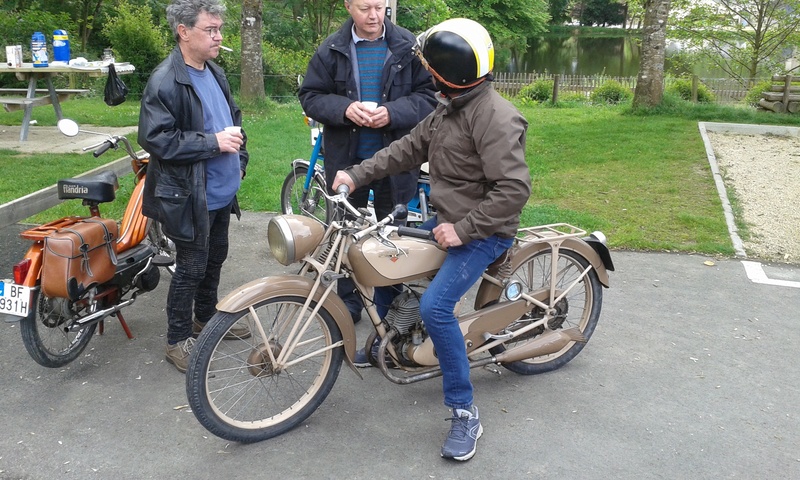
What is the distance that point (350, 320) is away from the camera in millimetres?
3428

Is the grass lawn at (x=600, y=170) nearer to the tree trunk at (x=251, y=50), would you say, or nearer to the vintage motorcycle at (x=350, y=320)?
the tree trunk at (x=251, y=50)

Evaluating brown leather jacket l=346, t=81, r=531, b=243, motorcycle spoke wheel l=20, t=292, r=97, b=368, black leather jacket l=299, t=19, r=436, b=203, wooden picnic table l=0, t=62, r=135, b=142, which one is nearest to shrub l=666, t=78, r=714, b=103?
wooden picnic table l=0, t=62, r=135, b=142

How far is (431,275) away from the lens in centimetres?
344

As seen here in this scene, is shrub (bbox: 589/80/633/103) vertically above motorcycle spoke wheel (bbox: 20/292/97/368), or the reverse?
shrub (bbox: 589/80/633/103)

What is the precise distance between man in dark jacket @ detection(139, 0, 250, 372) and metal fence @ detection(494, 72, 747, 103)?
14.6 m

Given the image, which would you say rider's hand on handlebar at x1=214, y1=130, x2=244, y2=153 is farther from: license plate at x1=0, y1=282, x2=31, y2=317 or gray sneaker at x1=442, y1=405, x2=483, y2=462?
gray sneaker at x1=442, y1=405, x2=483, y2=462

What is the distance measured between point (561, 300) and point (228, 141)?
2.01 m

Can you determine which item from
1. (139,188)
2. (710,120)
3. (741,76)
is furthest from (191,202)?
→ (741,76)

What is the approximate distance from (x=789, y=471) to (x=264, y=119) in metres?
10.1

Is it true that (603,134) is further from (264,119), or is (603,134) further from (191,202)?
(191,202)

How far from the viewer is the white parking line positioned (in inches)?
214

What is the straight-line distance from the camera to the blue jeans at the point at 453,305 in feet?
10.6

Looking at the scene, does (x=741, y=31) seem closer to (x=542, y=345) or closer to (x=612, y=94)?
(x=612, y=94)

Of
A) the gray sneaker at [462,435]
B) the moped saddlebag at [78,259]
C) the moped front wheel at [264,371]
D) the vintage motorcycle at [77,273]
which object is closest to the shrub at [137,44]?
the vintage motorcycle at [77,273]
